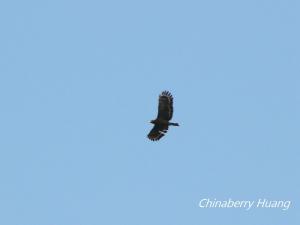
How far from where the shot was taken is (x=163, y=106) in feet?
539

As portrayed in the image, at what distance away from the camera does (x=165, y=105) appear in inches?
6467

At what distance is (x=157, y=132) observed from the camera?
166 meters

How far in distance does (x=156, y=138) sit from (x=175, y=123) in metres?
3.27

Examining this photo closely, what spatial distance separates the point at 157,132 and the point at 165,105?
3.11m

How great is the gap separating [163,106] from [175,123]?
166 cm

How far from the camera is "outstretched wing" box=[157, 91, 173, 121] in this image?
164 meters

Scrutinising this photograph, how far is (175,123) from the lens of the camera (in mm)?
Answer: 164125

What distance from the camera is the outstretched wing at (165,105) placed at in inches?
6462

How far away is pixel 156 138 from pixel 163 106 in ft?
11.9

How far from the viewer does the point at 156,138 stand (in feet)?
547

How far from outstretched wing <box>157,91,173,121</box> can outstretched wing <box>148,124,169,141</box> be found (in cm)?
125

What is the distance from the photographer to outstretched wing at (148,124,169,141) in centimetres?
16562

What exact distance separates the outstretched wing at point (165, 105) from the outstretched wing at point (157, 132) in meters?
1.25
